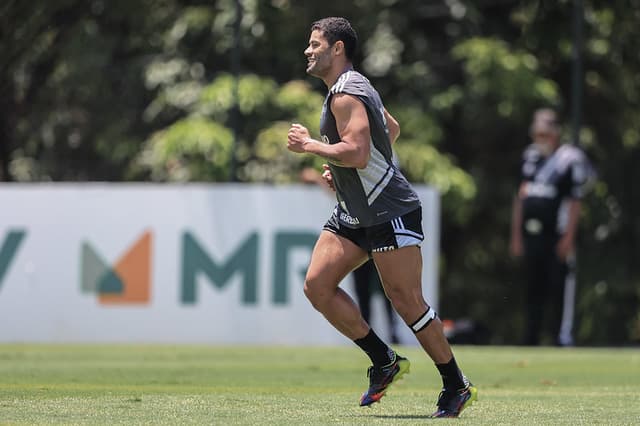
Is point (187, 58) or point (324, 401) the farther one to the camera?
point (187, 58)

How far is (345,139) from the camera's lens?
23.2 feet

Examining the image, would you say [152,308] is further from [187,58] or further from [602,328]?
[602,328]

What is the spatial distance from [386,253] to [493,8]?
13769mm

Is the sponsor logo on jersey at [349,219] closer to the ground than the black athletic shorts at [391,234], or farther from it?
farther from it

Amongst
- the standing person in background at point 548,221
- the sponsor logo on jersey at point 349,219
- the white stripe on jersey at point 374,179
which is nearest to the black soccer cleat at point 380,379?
the sponsor logo on jersey at point 349,219

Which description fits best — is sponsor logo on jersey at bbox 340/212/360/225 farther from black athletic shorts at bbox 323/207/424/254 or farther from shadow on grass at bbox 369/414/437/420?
shadow on grass at bbox 369/414/437/420

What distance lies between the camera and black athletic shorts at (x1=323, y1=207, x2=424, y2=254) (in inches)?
283

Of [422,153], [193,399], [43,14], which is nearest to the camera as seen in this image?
[193,399]

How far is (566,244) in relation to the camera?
1473cm

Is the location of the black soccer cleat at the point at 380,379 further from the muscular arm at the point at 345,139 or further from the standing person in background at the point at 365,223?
the muscular arm at the point at 345,139

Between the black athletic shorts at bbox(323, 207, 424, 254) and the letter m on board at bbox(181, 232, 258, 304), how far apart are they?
728 cm

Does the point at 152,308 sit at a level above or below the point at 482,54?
below

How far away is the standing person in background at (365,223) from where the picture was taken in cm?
714

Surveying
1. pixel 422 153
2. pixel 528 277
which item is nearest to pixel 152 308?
pixel 528 277
